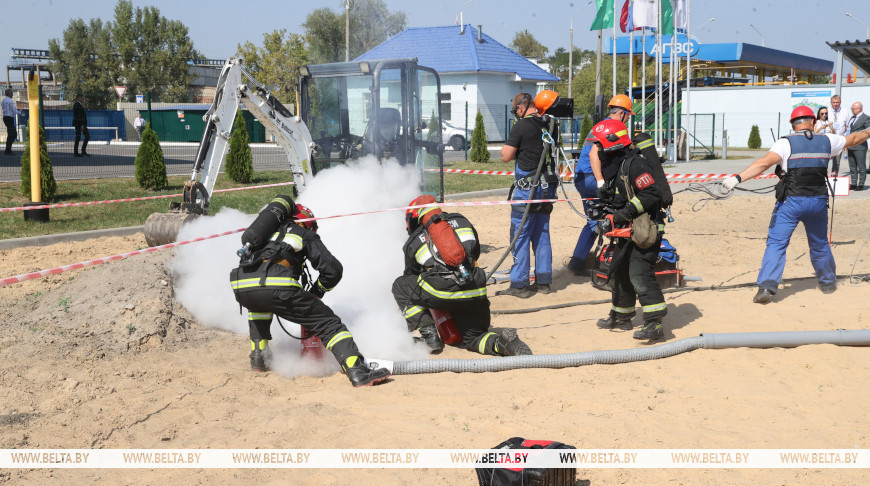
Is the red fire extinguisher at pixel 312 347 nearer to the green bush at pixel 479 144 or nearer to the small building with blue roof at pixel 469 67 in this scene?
the green bush at pixel 479 144

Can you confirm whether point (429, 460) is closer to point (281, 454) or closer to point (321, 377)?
point (281, 454)

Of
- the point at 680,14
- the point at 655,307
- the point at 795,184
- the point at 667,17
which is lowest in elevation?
the point at 655,307

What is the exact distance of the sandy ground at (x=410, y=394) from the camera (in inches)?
173

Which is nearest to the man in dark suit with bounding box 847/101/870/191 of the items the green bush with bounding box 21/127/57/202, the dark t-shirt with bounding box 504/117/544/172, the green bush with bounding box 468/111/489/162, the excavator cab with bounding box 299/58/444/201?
the excavator cab with bounding box 299/58/444/201

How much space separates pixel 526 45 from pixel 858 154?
7041 cm

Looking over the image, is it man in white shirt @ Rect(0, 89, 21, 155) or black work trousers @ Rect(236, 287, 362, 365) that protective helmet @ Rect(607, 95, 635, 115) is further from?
man in white shirt @ Rect(0, 89, 21, 155)

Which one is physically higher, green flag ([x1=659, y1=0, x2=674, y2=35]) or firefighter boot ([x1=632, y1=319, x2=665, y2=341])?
green flag ([x1=659, y1=0, x2=674, y2=35])

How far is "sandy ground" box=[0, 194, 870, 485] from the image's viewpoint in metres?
4.41

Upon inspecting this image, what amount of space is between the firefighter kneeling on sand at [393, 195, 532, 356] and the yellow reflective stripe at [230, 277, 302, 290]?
3.43 feet

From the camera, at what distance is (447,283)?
5.87m

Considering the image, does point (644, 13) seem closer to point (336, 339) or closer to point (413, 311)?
point (413, 311)

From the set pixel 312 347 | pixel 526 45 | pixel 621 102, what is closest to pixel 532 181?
pixel 621 102

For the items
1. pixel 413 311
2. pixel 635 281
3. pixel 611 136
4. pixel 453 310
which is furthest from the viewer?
pixel 611 136

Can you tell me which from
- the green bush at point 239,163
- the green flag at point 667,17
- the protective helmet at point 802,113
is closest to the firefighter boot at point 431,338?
the protective helmet at point 802,113
